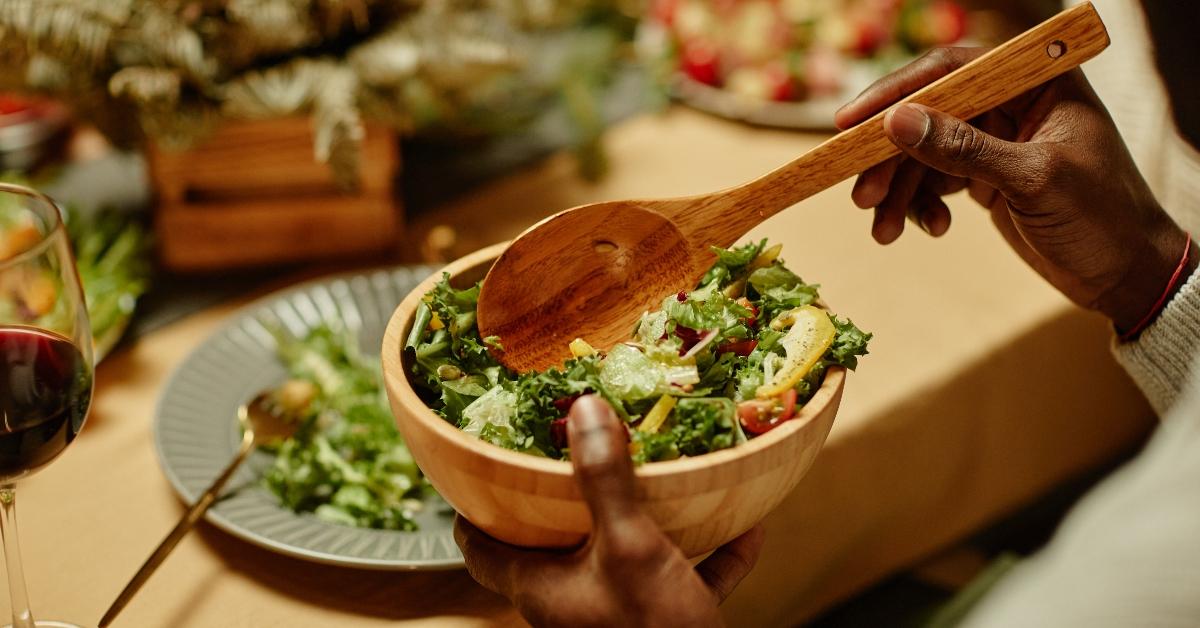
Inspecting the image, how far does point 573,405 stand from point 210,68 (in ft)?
3.57

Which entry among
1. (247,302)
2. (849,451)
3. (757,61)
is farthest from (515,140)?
(849,451)

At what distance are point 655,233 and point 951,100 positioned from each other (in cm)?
36

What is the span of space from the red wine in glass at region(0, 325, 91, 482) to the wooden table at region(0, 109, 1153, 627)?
262mm

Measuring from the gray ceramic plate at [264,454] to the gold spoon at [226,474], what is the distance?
2 cm

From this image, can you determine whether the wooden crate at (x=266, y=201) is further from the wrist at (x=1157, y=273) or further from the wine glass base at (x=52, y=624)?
the wrist at (x=1157, y=273)

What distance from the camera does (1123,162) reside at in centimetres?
127

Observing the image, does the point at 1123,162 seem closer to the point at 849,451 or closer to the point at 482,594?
the point at 849,451

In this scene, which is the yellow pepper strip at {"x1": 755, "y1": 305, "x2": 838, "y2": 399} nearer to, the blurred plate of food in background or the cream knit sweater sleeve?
the cream knit sweater sleeve

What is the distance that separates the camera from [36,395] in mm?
940

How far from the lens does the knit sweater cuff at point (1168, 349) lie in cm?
131

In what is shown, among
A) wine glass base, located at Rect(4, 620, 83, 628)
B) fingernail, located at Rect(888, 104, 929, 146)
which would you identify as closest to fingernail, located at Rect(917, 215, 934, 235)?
fingernail, located at Rect(888, 104, 929, 146)

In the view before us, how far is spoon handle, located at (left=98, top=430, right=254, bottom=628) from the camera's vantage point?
1.09 meters

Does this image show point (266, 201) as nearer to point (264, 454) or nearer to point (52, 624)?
point (264, 454)

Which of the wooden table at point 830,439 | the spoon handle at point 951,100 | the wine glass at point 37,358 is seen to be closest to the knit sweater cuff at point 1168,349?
the wooden table at point 830,439
